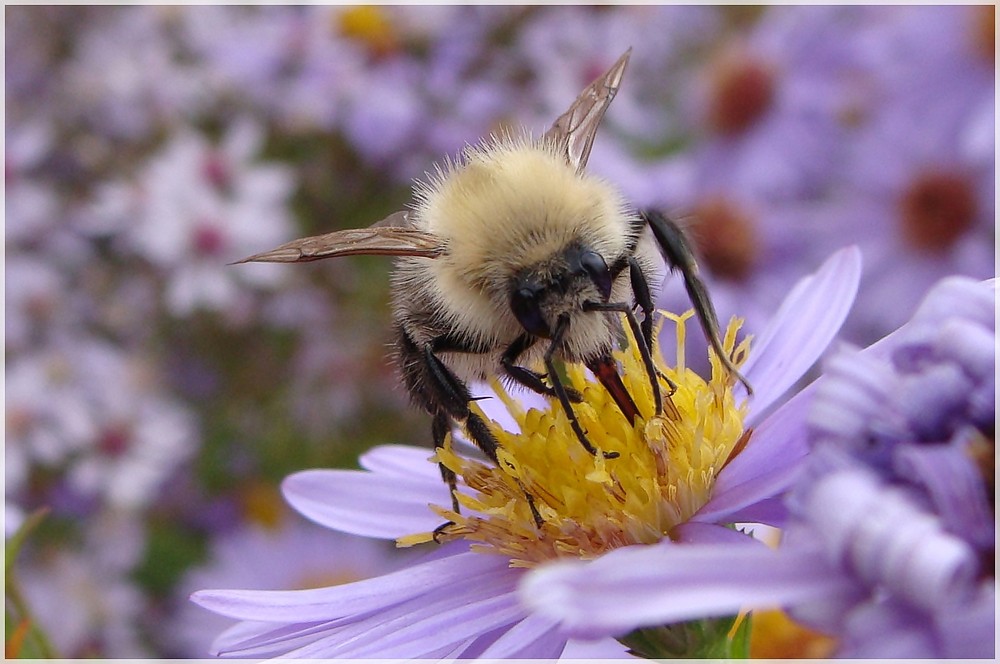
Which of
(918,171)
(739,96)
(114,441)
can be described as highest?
(739,96)

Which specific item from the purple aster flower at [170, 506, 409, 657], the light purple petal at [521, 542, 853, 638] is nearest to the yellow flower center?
the light purple petal at [521, 542, 853, 638]

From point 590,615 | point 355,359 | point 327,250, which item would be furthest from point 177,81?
point 590,615

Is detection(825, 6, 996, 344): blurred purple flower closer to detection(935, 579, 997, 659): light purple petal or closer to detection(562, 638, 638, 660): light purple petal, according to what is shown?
detection(562, 638, 638, 660): light purple petal

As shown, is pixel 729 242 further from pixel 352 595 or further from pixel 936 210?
pixel 352 595

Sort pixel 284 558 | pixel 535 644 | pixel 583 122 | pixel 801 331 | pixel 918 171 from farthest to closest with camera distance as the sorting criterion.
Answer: pixel 284 558
pixel 918 171
pixel 583 122
pixel 801 331
pixel 535 644

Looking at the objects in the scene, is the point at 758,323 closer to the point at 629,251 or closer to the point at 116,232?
the point at 629,251

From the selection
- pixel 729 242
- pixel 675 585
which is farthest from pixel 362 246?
pixel 729 242

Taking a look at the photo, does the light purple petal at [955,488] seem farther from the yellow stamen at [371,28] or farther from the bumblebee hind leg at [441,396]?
the yellow stamen at [371,28]
